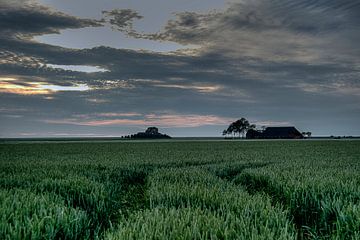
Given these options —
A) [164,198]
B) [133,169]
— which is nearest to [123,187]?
[133,169]

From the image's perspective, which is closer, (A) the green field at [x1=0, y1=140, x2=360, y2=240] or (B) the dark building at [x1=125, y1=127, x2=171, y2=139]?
(A) the green field at [x1=0, y1=140, x2=360, y2=240]

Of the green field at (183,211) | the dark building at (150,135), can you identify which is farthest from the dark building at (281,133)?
the green field at (183,211)

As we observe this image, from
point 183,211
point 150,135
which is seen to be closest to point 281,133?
point 150,135

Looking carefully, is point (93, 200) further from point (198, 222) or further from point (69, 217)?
point (198, 222)

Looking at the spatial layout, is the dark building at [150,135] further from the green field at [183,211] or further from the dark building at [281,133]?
the green field at [183,211]

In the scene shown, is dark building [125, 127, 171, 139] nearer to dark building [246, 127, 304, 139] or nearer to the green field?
dark building [246, 127, 304, 139]

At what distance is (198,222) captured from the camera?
5.15m

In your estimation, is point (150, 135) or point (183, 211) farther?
point (150, 135)

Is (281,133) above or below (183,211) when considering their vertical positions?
above

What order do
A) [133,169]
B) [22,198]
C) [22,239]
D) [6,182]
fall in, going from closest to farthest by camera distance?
1. [22,239]
2. [22,198]
3. [6,182]
4. [133,169]

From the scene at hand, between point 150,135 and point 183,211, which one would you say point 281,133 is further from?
point 183,211

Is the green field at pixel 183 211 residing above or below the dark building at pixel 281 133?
below

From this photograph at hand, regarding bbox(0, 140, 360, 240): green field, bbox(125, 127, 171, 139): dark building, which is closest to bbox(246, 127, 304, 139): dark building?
bbox(125, 127, 171, 139): dark building

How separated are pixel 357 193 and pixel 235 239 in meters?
5.56
